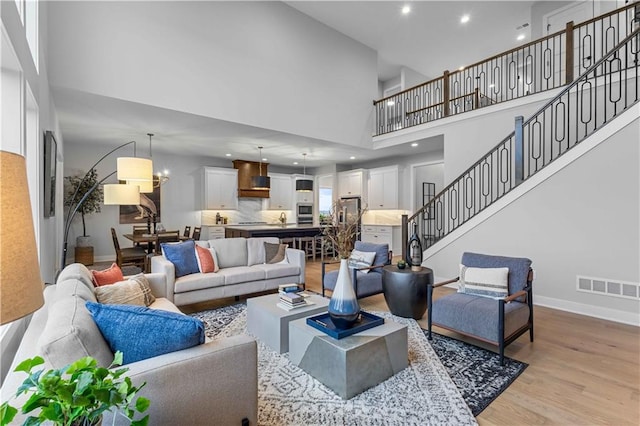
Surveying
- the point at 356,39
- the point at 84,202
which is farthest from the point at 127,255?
the point at 356,39

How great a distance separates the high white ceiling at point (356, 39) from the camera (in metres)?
5.19

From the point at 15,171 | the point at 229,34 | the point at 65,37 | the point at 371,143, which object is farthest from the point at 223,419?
the point at 371,143

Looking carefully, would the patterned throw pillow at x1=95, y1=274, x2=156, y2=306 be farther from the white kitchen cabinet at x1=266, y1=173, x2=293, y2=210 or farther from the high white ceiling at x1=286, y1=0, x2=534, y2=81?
the white kitchen cabinet at x1=266, y1=173, x2=293, y2=210

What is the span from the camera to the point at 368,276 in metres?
4.25

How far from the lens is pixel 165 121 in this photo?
5449 millimetres

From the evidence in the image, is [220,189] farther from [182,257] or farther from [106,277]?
[106,277]

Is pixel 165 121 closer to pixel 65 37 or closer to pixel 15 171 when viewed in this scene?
pixel 65 37

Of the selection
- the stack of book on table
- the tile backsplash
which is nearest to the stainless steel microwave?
the tile backsplash

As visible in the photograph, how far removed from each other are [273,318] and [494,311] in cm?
197

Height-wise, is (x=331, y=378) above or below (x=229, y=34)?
below

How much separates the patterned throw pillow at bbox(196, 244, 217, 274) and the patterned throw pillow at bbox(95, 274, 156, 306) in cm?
118

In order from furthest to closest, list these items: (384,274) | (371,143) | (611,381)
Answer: (371,143) → (384,274) → (611,381)

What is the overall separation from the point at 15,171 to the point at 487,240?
5250 mm

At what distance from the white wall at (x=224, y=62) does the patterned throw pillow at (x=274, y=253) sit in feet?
7.64
